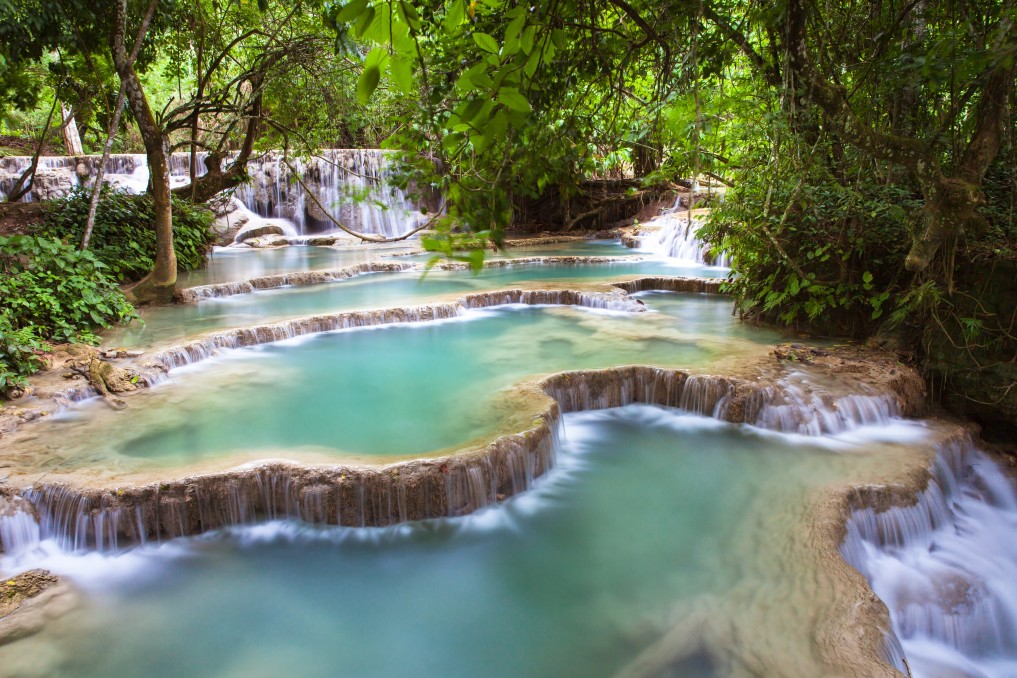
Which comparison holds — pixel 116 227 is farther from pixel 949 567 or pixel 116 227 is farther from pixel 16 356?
pixel 949 567

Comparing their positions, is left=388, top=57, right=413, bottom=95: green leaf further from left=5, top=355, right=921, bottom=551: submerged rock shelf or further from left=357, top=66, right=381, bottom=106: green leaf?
left=5, top=355, right=921, bottom=551: submerged rock shelf

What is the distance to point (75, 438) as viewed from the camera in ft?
15.4

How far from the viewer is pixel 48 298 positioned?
672cm

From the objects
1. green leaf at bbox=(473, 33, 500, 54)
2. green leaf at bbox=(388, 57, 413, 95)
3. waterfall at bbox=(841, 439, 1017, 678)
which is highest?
green leaf at bbox=(473, 33, 500, 54)

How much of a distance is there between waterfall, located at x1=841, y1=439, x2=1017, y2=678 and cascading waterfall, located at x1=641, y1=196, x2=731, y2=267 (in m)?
8.67

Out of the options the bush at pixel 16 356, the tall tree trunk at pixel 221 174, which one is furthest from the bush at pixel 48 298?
the tall tree trunk at pixel 221 174

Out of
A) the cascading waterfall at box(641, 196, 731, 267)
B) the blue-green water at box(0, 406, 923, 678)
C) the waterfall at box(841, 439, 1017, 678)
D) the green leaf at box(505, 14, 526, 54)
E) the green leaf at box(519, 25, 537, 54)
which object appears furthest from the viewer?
the cascading waterfall at box(641, 196, 731, 267)

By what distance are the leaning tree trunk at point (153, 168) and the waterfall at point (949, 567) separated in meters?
8.78

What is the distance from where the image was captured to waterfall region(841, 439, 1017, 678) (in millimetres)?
3279

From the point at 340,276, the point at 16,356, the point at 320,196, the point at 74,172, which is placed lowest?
the point at 16,356

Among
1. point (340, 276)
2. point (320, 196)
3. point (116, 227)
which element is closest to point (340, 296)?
point (340, 276)

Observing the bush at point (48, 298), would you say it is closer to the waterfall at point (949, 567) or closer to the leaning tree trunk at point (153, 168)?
the leaning tree trunk at point (153, 168)

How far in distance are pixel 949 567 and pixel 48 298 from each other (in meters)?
8.51

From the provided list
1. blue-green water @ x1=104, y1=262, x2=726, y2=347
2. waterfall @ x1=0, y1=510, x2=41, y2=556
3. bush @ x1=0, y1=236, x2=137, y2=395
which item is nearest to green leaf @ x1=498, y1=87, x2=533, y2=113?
waterfall @ x1=0, y1=510, x2=41, y2=556
